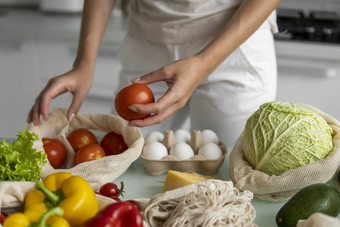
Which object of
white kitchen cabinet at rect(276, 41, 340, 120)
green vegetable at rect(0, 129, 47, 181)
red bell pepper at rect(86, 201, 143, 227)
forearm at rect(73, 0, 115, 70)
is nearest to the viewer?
red bell pepper at rect(86, 201, 143, 227)

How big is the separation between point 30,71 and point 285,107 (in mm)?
1738

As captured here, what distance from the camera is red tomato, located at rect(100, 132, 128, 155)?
1.13 m

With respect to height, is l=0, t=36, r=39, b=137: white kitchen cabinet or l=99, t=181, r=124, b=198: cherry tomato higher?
l=99, t=181, r=124, b=198: cherry tomato

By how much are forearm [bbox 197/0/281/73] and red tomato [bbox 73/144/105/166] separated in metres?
0.34

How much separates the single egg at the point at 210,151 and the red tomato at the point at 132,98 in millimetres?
164

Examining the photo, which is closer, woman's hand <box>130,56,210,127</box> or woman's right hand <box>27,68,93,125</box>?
woman's hand <box>130,56,210,127</box>

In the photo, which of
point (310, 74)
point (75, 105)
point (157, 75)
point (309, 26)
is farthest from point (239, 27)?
point (309, 26)

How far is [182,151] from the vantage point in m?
1.08

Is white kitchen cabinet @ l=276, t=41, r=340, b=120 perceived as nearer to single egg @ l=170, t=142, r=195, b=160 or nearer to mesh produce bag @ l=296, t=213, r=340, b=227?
single egg @ l=170, t=142, r=195, b=160

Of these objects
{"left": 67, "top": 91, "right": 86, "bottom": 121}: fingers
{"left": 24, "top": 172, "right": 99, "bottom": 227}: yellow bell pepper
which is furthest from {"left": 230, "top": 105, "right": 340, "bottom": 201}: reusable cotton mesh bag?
{"left": 67, "top": 91, "right": 86, "bottom": 121}: fingers

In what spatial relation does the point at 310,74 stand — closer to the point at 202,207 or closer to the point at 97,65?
the point at 97,65

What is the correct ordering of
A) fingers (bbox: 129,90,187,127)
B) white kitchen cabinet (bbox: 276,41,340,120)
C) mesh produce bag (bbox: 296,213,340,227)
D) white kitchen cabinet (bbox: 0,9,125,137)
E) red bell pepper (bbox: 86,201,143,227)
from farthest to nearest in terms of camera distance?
1. white kitchen cabinet (bbox: 0,9,125,137)
2. white kitchen cabinet (bbox: 276,41,340,120)
3. fingers (bbox: 129,90,187,127)
4. mesh produce bag (bbox: 296,213,340,227)
5. red bell pepper (bbox: 86,201,143,227)

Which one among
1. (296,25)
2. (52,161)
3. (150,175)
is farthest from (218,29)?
(296,25)

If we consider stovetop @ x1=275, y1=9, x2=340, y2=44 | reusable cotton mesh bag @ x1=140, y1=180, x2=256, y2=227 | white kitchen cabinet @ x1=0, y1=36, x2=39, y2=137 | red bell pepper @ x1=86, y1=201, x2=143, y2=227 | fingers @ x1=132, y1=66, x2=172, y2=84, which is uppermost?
fingers @ x1=132, y1=66, x2=172, y2=84
